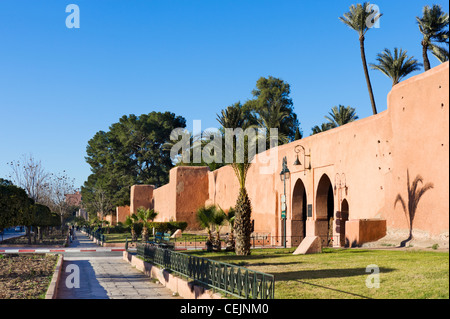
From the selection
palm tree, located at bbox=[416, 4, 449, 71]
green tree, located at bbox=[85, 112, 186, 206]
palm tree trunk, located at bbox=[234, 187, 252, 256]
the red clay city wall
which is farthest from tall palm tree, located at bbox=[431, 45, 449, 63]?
green tree, located at bbox=[85, 112, 186, 206]

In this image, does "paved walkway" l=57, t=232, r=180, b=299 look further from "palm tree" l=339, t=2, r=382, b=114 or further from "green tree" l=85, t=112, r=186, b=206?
"green tree" l=85, t=112, r=186, b=206

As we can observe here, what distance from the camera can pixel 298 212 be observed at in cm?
2836

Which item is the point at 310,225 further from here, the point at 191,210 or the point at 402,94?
the point at 191,210

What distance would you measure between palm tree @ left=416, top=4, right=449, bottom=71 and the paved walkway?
25518 millimetres

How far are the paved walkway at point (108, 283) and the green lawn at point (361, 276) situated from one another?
2.90 meters

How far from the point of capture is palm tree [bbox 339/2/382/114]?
37.8 meters

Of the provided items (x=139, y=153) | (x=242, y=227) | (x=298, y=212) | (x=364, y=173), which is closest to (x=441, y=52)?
(x=298, y=212)

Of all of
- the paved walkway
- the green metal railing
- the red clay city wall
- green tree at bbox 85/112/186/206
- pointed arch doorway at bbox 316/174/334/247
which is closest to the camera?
the red clay city wall

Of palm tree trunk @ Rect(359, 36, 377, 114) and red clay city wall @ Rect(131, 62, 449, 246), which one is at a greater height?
palm tree trunk @ Rect(359, 36, 377, 114)

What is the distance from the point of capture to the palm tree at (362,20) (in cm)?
3781

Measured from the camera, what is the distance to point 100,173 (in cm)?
8881

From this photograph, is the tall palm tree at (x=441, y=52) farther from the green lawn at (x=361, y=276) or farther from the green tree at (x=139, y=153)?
the green tree at (x=139, y=153)

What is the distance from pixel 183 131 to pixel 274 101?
52.5 ft
